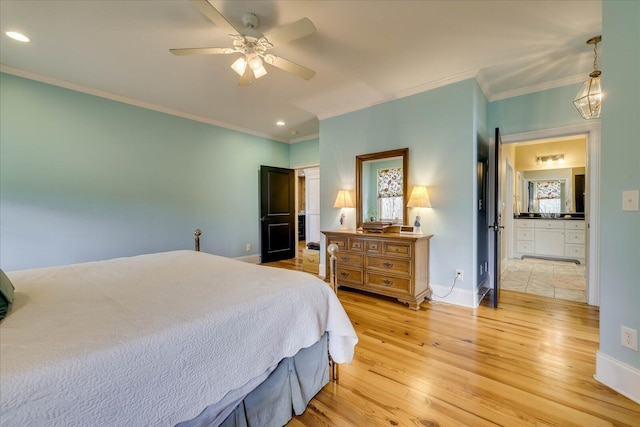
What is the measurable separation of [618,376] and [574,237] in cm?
493

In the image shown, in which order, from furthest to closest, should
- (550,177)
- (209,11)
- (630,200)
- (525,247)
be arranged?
(550,177) → (525,247) → (209,11) → (630,200)

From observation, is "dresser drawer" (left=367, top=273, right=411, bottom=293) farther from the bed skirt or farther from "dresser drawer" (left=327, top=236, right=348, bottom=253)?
the bed skirt

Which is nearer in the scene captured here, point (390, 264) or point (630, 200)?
point (630, 200)

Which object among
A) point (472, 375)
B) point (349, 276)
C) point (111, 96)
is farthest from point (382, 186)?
point (111, 96)

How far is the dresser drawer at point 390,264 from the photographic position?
2.93 metres

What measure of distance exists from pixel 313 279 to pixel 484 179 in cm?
300

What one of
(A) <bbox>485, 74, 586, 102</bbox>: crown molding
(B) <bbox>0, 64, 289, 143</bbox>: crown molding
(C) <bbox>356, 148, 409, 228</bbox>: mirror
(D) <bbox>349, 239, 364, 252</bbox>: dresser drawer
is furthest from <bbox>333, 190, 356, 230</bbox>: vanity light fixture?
(B) <bbox>0, 64, 289, 143</bbox>: crown molding

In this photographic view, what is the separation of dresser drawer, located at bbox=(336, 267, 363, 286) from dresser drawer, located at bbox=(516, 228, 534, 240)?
15.3ft

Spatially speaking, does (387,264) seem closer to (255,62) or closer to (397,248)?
(397,248)

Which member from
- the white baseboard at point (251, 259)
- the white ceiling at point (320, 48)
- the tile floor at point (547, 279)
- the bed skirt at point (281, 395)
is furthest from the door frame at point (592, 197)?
the white baseboard at point (251, 259)

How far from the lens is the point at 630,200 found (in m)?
1.57

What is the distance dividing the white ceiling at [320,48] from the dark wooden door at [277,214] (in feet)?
5.91

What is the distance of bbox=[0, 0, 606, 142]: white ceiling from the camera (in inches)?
79.1

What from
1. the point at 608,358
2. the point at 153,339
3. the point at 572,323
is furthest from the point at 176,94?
the point at 572,323
